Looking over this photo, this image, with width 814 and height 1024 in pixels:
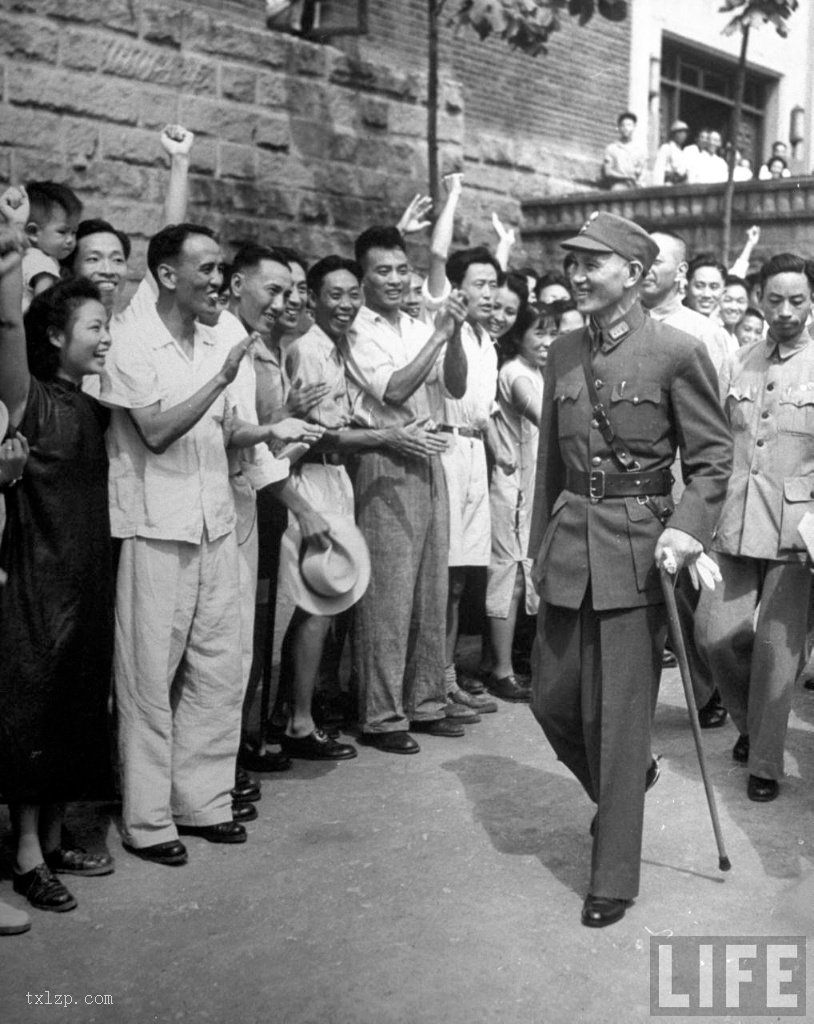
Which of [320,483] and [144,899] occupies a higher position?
[320,483]

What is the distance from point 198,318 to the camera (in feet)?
16.4

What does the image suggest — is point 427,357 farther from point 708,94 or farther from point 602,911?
point 708,94

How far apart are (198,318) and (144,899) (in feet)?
6.40

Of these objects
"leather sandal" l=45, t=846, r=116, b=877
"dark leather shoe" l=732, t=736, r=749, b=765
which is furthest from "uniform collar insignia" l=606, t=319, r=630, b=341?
"leather sandal" l=45, t=846, r=116, b=877

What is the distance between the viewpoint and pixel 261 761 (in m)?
5.75

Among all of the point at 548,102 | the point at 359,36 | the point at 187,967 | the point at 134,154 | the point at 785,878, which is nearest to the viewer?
the point at 187,967

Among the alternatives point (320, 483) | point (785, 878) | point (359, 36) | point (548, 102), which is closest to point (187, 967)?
point (785, 878)

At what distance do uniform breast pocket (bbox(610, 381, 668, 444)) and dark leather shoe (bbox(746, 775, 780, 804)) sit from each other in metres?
1.71

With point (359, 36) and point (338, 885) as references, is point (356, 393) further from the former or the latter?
point (359, 36)

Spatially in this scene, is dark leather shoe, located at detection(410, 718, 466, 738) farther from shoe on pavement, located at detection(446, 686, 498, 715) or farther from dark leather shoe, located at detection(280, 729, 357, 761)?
dark leather shoe, located at detection(280, 729, 357, 761)

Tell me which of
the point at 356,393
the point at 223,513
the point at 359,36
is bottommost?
the point at 223,513

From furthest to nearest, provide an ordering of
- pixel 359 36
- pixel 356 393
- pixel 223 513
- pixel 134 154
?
pixel 359 36, pixel 134 154, pixel 356 393, pixel 223 513

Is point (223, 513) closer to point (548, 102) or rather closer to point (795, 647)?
point (795, 647)

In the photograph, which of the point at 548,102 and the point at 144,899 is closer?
the point at 144,899
